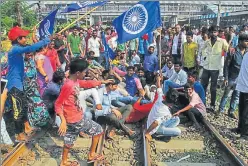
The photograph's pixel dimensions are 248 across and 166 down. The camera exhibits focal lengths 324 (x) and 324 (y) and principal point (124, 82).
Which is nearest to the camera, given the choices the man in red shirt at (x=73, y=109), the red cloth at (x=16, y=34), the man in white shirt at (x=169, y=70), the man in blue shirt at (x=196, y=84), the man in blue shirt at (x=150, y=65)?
the man in red shirt at (x=73, y=109)

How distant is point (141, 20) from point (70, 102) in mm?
3547

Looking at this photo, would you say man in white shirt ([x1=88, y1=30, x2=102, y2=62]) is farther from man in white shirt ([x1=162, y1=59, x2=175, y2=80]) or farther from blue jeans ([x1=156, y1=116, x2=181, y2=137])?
blue jeans ([x1=156, y1=116, x2=181, y2=137])

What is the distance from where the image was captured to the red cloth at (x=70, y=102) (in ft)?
13.8

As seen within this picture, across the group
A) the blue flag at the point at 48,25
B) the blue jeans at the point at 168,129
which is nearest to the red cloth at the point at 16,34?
the blue jeans at the point at 168,129

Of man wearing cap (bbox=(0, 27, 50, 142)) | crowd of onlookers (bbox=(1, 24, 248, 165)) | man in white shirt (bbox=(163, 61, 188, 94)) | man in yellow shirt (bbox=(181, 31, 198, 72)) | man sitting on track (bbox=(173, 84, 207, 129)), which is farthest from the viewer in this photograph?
man in yellow shirt (bbox=(181, 31, 198, 72))

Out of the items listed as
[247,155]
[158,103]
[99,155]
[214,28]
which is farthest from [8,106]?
[214,28]

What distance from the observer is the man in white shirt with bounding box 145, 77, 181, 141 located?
564 cm

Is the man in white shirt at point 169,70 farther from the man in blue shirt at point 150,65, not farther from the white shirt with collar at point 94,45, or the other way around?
the white shirt with collar at point 94,45

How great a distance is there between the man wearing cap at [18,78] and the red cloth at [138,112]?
210 centimetres

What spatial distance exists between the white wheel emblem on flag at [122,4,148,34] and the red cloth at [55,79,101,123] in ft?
9.94

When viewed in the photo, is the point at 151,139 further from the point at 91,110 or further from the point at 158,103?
the point at 91,110

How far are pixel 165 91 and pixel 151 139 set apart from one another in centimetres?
248

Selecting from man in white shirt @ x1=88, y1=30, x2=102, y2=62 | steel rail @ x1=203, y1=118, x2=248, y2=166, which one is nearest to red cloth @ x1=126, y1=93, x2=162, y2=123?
steel rail @ x1=203, y1=118, x2=248, y2=166

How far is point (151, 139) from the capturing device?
19.7 ft
